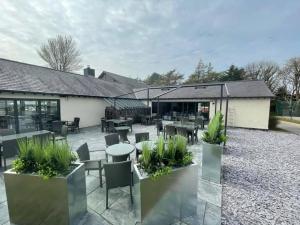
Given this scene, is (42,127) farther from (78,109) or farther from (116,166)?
(116,166)

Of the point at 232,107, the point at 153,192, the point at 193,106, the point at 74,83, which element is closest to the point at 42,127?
the point at 74,83

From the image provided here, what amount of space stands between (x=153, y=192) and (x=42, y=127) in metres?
10.8

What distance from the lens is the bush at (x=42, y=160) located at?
248 cm

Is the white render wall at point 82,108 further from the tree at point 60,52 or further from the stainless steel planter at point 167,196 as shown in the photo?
the tree at point 60,52

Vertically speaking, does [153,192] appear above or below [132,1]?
below

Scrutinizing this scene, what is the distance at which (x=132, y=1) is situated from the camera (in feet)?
23.6

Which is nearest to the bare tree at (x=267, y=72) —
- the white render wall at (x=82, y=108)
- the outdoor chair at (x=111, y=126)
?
the white render wall at (x=82, y=108)

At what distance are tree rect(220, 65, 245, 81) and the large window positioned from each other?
3111cm

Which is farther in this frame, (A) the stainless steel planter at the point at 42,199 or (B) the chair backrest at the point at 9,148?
(B) the chair backrest at the point at 9,148

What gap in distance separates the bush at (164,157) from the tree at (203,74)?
32.3 meters

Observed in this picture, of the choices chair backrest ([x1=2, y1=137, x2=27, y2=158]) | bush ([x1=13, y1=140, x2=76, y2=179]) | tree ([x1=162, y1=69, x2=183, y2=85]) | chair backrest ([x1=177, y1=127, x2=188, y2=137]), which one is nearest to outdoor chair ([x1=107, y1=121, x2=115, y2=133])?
chair backrest ([x1=177, y1=127, x2=188, y2=137])

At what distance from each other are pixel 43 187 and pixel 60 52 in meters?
28.3

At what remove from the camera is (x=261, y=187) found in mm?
4113

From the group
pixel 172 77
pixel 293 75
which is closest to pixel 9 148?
pixel 172 77
